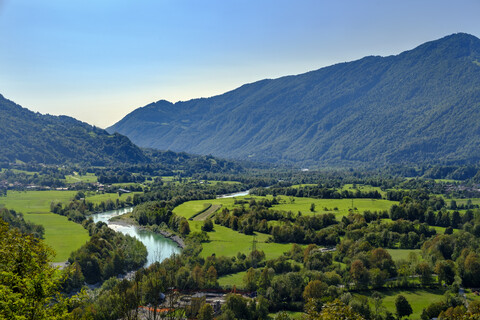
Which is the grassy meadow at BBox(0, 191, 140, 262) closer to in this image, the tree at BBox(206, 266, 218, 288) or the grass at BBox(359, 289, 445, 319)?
the tree at BBox(206, 266, 218, 288)

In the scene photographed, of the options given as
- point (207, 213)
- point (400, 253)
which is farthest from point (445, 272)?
point (207, 213)

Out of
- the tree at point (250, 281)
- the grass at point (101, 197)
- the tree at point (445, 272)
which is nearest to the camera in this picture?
the tree at point (250, 281)

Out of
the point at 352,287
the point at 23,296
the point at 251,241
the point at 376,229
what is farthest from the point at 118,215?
the point at 23,296

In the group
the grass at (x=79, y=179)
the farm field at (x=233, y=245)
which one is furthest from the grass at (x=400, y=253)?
the grass at (x=79, y=179)

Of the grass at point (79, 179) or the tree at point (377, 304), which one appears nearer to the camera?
the tree at point (377, 304)

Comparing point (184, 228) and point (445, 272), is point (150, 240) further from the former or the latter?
point (445, 272)

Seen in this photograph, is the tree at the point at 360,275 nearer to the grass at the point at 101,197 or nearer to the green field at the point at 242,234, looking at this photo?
the green field at the point at 242,234

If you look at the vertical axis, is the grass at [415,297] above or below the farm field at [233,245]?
below

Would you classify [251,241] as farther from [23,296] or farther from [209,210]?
[23,296]

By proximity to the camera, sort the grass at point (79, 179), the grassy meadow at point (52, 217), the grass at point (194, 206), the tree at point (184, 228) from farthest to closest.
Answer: the grass at point (79, 179)
the grass at point (194, 206)
the tree at point (184, 228)
the grassy meadow at point (52, 217)
